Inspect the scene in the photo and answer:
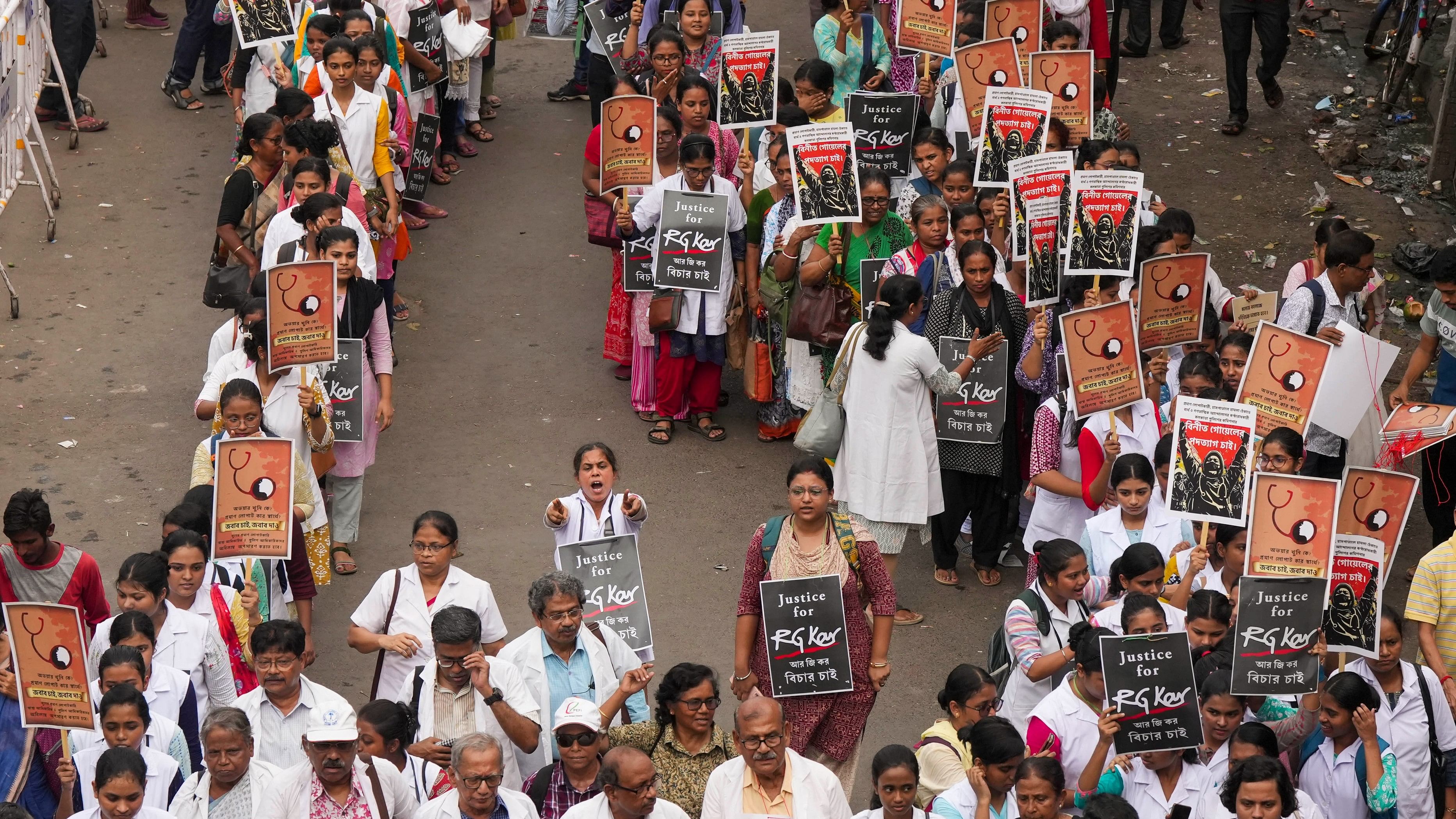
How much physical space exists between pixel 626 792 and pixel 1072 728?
1687 mm

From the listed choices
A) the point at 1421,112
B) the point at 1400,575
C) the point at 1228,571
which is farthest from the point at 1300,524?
the point at 1421,112

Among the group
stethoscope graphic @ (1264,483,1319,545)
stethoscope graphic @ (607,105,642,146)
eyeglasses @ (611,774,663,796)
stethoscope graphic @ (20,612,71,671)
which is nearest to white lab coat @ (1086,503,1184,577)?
stethoscope graphic @ (1264,483,1319,545)

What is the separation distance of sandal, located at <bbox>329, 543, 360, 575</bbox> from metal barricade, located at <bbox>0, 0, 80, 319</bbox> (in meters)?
3.17

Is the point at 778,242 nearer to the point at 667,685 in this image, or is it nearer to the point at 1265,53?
the point at 667,685

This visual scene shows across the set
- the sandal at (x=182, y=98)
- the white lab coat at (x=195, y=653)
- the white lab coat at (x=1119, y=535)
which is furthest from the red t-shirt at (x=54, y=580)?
the sandal at (x=182, y=98)

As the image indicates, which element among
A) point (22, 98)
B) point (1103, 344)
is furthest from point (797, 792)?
point (22, 98)

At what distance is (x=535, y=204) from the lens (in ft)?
44.4

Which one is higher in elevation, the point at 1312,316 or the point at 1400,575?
the point at 1312,316

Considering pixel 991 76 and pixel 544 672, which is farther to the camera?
pixel 991 76

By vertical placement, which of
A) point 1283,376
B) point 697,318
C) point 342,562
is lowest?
point 342,562

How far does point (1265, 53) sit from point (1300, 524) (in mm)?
8343

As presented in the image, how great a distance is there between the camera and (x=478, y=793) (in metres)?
6.20

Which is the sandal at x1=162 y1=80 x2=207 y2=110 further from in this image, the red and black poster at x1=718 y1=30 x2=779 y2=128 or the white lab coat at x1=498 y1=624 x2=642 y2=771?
the white lab coat at x1=498 y1=624 x2=642 y2=771

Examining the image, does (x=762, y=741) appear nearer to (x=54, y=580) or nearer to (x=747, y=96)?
(x=54, y=580)
